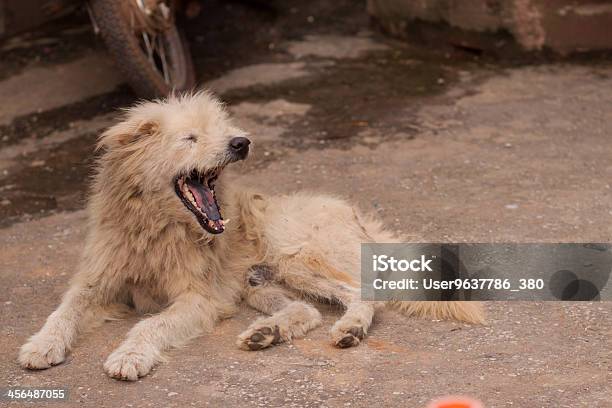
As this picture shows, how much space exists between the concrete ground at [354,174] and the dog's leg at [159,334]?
0.25 ft

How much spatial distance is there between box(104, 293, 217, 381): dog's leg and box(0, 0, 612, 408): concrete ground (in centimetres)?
7

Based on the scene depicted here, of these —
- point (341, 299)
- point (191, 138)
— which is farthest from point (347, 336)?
point (191, 138)

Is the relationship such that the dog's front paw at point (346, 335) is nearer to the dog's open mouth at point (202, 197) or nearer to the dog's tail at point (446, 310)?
the dog's tail at point (446, 310)

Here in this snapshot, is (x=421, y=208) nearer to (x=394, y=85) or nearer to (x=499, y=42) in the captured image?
(x=394, y=85)

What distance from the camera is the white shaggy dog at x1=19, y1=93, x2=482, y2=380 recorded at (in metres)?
5.33

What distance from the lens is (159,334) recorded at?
17.0ft

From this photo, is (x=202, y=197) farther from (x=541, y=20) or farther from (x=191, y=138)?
(x=541, y=20)

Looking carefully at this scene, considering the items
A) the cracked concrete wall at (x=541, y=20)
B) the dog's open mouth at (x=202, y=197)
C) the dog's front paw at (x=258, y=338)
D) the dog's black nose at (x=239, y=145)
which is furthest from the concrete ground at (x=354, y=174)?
the dog's black nose at (x=239, y=145)

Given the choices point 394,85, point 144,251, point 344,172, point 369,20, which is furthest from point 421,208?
point 369,20

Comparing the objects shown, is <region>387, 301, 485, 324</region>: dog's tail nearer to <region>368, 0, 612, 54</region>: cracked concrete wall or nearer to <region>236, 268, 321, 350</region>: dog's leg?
<region>236, 268, 321, 350</region>: dog's leg

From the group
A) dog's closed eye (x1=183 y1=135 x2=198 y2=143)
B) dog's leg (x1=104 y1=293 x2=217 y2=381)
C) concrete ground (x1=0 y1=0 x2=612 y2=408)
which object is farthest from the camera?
dog's closed eye (x1=183 y1=135 x2=198 y2=143)

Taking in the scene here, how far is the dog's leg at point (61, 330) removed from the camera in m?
4.99

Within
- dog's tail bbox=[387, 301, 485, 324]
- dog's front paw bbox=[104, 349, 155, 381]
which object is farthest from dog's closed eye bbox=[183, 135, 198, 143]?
dog's tail bbox=[387, 301, 485, 324]

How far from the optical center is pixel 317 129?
8.61 metres
